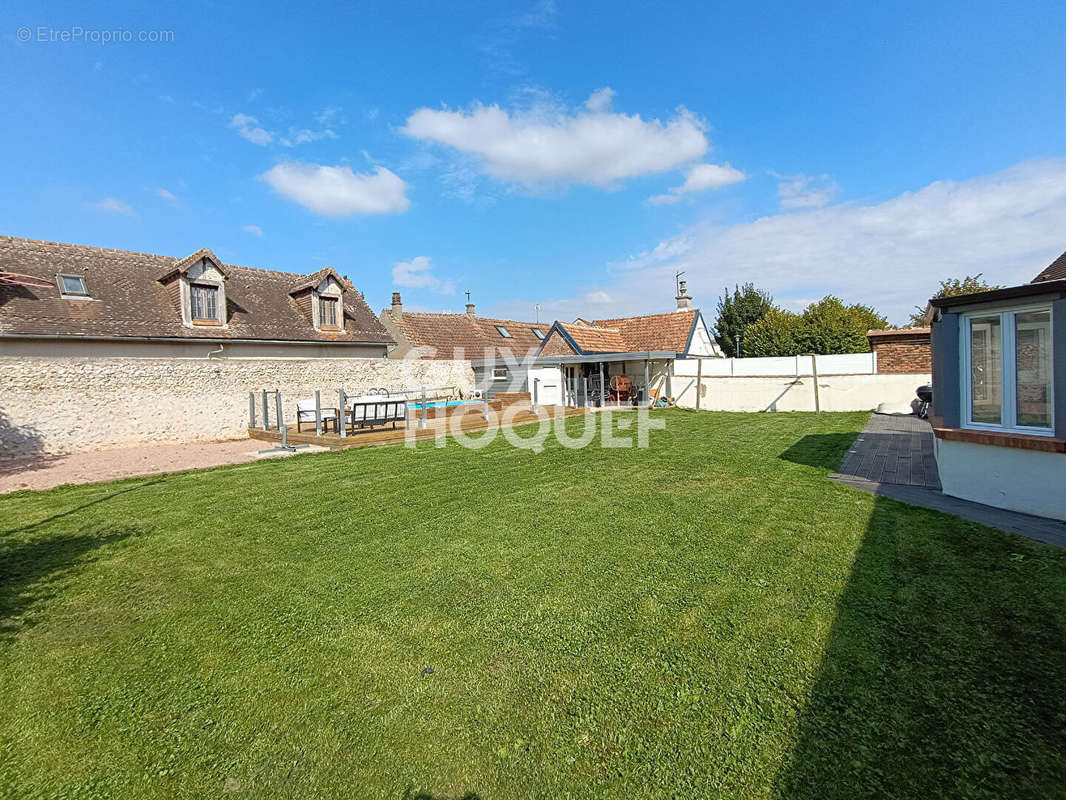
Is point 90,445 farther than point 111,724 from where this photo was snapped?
Yes

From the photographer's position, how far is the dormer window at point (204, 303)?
53.0 feet

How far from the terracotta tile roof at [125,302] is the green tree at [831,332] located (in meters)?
24.7

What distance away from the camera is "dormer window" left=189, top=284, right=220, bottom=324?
1616 centimetres

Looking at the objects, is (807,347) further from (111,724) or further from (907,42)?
(111,724)

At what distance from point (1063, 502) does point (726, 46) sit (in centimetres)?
1375

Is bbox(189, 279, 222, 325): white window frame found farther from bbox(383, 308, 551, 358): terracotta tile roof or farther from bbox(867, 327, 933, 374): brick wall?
bbox(867, 327, 933, 374): brick wall

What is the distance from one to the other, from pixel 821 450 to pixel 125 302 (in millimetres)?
19760

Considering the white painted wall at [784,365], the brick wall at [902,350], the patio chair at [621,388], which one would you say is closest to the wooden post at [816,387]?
the white painted wall at [784,365]

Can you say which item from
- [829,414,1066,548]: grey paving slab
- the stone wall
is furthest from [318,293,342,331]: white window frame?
[829,414,1066,548]: grey paving slab

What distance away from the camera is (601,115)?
17.7 meters

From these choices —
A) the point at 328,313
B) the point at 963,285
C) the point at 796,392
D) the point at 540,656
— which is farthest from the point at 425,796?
the point at 963,285

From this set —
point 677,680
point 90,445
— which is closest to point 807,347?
point 677,680

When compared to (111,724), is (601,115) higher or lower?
higher

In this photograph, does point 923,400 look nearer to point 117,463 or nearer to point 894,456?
point 894,456
